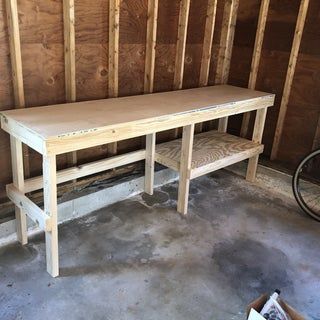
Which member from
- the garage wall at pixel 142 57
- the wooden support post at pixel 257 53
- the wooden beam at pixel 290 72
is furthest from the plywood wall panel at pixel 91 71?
the wooden beam at pixel 290 72

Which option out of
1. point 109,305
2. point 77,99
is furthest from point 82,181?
point 109,305

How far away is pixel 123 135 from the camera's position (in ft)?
7.40

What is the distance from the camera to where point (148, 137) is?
3160mm

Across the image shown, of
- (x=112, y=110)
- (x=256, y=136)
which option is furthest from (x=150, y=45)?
(x=256, y=136)

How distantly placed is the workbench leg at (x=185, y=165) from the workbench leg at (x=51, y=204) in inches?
46.2

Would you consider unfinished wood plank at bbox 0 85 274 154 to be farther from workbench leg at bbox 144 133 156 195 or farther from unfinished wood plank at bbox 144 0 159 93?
workbench leg at bbox 144 133 156 195

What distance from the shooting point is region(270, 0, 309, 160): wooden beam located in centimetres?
323

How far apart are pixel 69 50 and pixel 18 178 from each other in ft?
3.19

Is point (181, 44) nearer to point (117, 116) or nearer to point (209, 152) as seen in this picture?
point (209, 152)

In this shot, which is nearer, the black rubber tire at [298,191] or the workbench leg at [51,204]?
the workbench leg at [51,204]

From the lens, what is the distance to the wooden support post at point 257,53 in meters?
3.46

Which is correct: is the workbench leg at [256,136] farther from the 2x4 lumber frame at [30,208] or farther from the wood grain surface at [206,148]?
the 2x4 lumber frame at [30,208]

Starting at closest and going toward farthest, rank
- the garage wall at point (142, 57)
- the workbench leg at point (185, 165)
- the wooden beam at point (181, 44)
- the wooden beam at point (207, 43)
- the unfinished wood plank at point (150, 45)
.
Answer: the garage wall at point (142, 57)
the workbench leg at point (185, 165)
the unfinished wood plank at point (150, 45)
the wooden beam at point (181, 44)
the wooden beam at point (207, 43)

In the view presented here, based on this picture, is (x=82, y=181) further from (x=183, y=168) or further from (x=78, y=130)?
(x=78, y=130)
